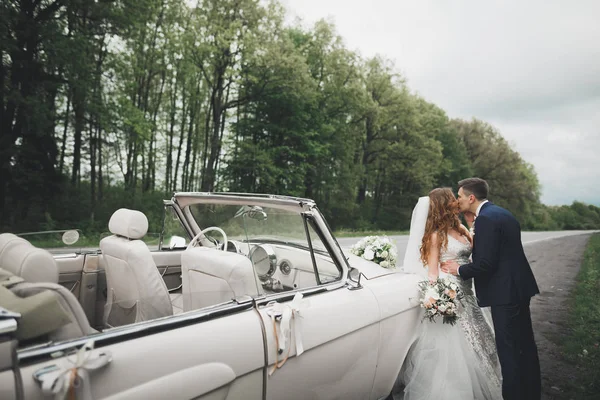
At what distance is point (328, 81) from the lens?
2642 cm

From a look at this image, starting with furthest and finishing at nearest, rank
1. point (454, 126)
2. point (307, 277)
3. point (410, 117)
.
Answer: point (454, 126), point (410, 117), point (307, 277)

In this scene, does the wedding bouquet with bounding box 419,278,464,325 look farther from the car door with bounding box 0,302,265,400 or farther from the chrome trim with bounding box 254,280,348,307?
the car door with bounding box 0,302,265,400

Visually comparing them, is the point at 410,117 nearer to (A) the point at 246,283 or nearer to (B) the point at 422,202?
(B) the point at 422,202

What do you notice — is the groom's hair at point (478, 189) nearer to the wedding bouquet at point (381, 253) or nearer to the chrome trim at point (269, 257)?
the wedding bouquet at point (381, 253)

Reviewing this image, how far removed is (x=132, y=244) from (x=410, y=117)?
103ft

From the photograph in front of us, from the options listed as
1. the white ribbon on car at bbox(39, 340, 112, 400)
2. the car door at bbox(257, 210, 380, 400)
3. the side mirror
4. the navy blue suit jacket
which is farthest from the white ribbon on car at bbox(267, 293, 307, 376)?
the side mirror

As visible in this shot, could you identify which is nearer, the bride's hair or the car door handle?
the car door handle

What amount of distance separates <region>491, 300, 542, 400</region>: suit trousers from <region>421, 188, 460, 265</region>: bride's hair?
800 millimetres

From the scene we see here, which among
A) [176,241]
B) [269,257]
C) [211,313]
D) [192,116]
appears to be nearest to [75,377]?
[211,313]

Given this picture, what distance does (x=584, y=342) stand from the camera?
4703 mm

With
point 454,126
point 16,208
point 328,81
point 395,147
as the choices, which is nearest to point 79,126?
point 16,208

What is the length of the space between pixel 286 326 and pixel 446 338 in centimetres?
180

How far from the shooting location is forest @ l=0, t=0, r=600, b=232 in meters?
13.3

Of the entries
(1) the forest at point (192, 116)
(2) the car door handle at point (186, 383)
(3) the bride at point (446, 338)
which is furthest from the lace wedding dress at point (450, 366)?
(1) the forest at point (192, 116)
